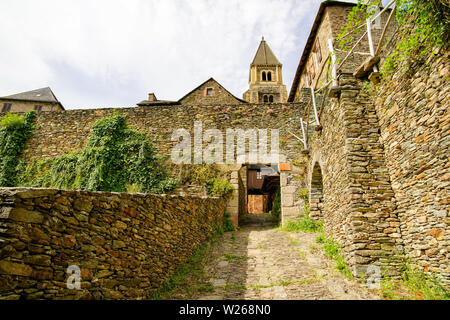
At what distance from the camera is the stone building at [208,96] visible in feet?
69.6

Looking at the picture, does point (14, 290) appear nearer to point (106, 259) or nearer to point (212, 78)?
point (106, 259)

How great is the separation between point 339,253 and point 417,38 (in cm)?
385

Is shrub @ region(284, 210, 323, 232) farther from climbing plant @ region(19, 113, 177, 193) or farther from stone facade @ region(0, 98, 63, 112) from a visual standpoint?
stone facade @ region(0, 98, 63, 112)

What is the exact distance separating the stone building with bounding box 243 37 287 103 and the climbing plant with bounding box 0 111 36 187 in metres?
21.5

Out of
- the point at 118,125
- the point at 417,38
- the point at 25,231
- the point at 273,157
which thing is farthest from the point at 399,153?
the point at 118,125

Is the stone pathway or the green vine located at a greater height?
the green vine

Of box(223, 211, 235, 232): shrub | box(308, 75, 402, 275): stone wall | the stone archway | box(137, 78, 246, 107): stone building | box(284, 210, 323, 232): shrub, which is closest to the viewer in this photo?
box(308, 75, 402, 275): stone wall

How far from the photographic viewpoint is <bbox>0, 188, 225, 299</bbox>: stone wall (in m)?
2.24

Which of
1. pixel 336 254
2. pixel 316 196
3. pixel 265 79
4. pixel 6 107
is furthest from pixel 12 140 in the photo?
pixel 265 79

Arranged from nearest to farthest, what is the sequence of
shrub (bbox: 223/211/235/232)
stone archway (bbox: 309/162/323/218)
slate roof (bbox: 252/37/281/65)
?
stone archway (bbox: 309/162/323/218) < shrub (bbox: 223/211/235/232) < slate roof (bbox: 252/37/281/65)

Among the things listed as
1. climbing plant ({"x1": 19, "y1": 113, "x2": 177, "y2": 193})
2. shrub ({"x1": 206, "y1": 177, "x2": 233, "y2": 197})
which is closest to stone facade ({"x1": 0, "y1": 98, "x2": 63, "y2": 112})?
climbing plant ({"x1": 19, "y1": 113, "x2": 177, "y2": 193})

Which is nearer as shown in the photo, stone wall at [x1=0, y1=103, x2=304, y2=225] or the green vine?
the green vine

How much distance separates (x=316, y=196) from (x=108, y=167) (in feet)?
25.0

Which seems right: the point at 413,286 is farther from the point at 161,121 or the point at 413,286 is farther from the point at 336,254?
the point at 161,121
